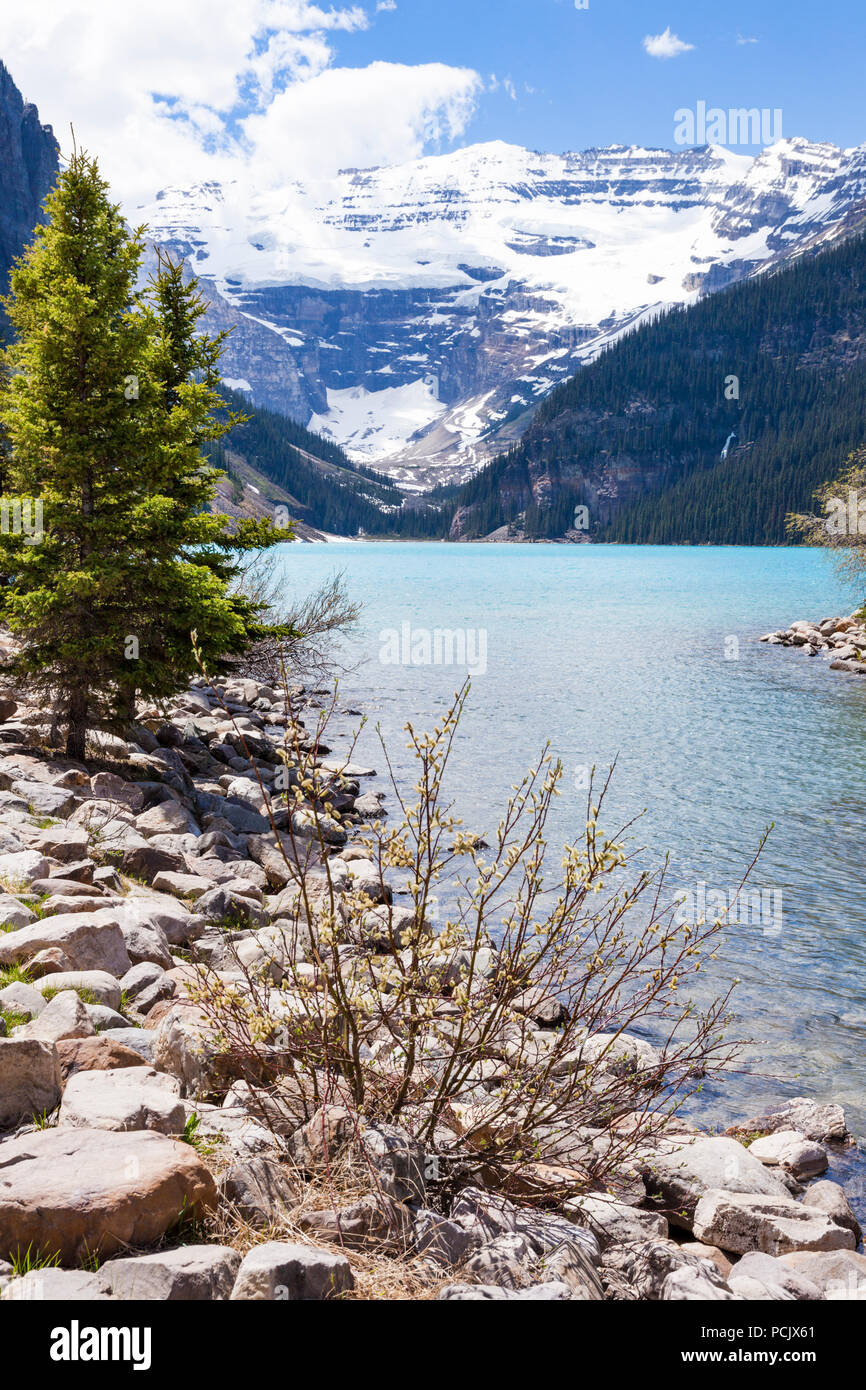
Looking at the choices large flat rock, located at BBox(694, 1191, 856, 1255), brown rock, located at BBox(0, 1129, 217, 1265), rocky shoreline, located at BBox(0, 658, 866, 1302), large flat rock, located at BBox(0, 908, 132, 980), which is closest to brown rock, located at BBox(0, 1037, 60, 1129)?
rocky shoreline, located at BBox(0, 658, 866, 1302)

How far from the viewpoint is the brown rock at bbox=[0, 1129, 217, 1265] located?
3.58 meters

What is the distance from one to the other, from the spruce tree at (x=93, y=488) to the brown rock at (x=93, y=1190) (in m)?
10.3

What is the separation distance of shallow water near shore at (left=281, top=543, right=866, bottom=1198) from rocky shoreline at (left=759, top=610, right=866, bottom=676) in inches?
46.9

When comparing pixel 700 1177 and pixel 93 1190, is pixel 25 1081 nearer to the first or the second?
pixel 93 1190

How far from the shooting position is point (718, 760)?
22516 millimetres

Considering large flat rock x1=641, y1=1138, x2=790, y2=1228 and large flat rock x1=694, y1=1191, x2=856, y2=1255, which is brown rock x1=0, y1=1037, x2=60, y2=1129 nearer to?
large flat rock x1=641, y1=1138, x2=790, y2=1228

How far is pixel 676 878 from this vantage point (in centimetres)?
1412

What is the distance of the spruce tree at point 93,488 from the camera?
43.9ft

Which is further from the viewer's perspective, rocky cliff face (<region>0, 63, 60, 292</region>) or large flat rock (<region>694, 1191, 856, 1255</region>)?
rocky cliff face (<region>0, 63, 60, 292</region>)

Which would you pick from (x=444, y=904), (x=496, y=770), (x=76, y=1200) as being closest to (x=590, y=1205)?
(x=76, y=1200)

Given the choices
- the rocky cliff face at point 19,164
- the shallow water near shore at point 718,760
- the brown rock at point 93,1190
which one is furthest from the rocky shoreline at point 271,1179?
the rocky cliff face at point 19,164
